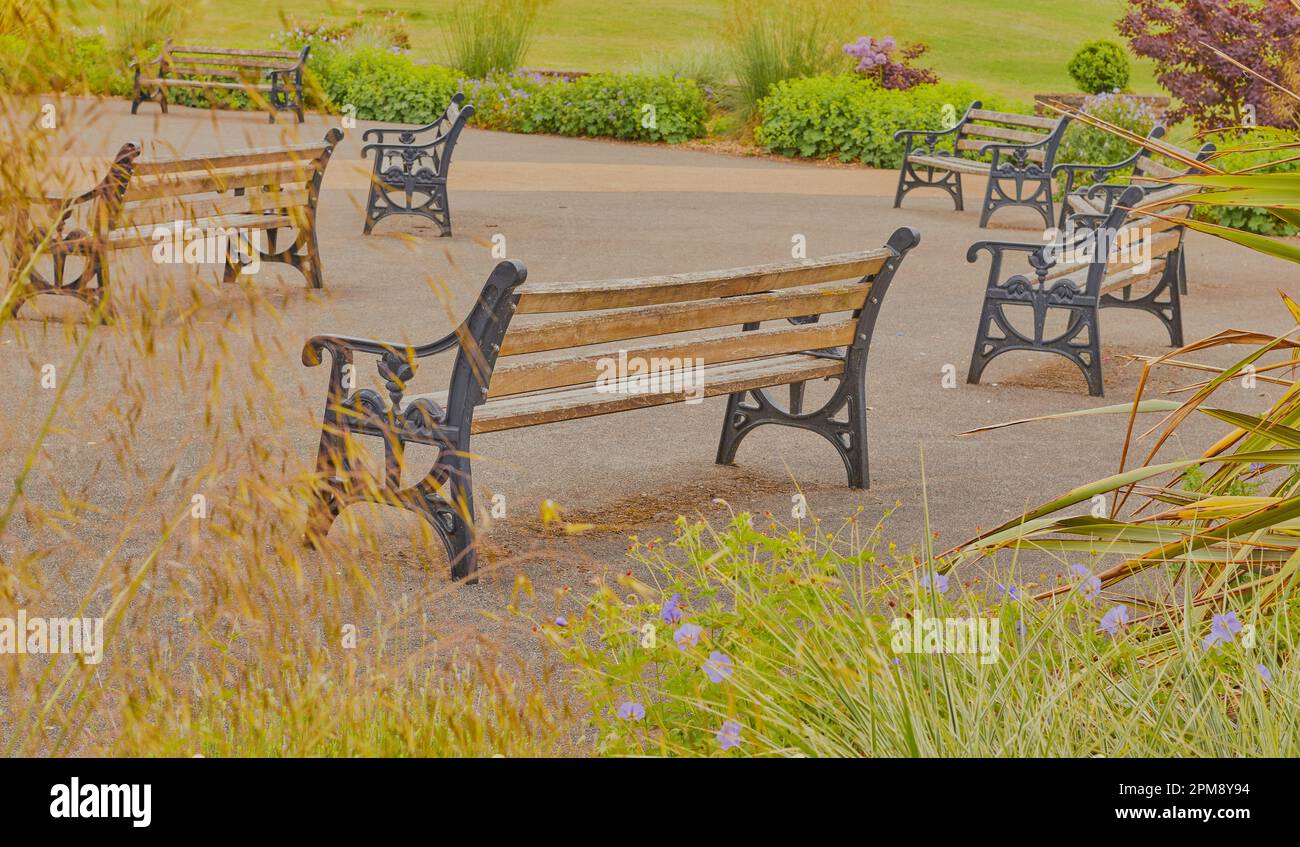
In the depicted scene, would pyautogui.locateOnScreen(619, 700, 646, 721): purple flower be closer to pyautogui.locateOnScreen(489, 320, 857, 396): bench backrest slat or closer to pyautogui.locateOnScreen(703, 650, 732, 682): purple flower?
pyautogui.locateOnScreen(703, 650, 732, 682): purple flower

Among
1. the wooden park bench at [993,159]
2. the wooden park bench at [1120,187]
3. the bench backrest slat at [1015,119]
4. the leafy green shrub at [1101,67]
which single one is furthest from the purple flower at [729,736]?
the leafy green shrub at [1101,67]

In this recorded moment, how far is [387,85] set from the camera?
21625 millimetres

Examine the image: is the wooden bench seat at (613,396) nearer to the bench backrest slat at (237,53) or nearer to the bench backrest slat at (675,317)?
the bench backrest slat at (675,317)

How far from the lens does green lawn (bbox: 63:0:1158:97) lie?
119 feet

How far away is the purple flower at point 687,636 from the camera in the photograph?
2.62m

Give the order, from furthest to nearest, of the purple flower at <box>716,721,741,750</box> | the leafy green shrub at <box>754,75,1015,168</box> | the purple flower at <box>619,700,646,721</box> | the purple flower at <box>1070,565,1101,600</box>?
the leafy green shrub at <box>754,75,1015,168</box>
the purple flower at <box>1070,565,1101,600</box>
the purple flower at <box>619,700,646,721</box>
the purple flower at <box>716,721,741,750</box>

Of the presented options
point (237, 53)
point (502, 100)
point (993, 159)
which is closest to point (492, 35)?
point (502, 100)

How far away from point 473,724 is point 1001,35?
43.3 metres

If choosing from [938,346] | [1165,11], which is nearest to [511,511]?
[938,346]

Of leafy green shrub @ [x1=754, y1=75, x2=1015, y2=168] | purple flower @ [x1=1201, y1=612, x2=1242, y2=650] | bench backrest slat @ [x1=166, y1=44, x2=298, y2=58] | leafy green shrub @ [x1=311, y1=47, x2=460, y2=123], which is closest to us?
purple flower @ [x1=1201, y1=612, x2=1242, y2=650]

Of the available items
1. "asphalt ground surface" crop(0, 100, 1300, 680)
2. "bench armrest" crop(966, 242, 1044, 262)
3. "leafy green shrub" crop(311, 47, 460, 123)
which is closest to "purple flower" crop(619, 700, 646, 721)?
"asphalt ground surface" crop(0, 100, 1300, 680)

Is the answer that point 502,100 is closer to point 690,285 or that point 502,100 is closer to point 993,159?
point 993,159

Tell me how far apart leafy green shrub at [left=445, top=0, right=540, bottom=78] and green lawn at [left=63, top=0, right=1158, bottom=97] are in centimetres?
988

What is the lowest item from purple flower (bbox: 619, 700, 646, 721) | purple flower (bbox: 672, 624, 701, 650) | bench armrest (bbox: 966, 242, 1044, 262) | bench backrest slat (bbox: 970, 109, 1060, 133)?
purple flower (bbox: 619, 700, 646, 721)
